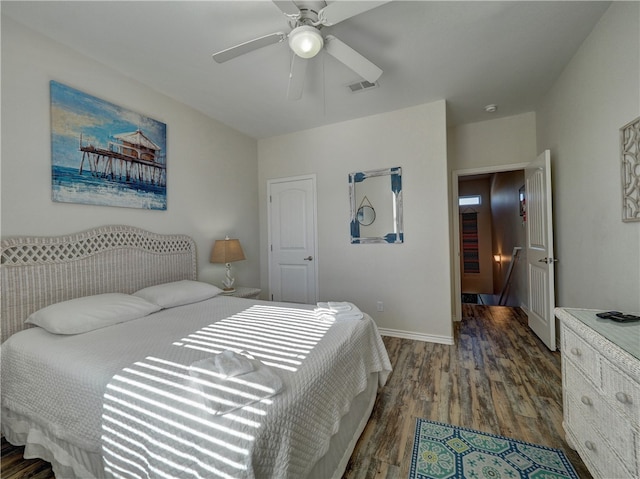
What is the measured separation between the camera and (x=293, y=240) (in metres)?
4.06

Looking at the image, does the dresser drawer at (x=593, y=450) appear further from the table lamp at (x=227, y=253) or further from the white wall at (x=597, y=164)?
the table lamp at (x=227, y=253)

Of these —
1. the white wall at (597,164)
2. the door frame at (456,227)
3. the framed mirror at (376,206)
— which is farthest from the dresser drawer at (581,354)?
the door frame at (456,227)

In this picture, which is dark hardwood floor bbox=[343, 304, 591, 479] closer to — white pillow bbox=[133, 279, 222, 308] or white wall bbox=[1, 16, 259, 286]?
white pillow bbox=[133, 279, 222, 308]

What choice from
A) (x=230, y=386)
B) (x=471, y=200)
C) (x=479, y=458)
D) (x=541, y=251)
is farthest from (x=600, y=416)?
(x=471, y=200)

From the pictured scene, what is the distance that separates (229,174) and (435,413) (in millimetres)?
3369

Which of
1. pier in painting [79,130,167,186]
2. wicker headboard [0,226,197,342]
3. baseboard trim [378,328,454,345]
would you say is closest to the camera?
wicker headboard [0,226,197,342]

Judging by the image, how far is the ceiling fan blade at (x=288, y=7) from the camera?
1.49 metres

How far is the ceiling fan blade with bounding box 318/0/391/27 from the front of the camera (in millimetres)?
1406

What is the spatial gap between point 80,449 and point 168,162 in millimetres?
2417

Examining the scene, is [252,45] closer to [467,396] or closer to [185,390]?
[185,390]

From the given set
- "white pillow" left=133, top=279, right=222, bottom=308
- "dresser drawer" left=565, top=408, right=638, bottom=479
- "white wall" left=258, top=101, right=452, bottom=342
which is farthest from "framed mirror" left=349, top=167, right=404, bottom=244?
"dresser drawer" left=565, top=408, right=638, bottom=479

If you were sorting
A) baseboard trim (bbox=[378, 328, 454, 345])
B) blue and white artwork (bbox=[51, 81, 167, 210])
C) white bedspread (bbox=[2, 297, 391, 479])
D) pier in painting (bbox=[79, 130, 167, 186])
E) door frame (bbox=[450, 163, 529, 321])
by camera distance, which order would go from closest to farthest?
white bedspread (bbox=[2, 297, 391, 479]), blue and white artwork (bbox=[51, 81, 167, 210]), pier in painting (bbox=[79, 130, 167, 186]), baseboard trim (bbox=[378, 328, 454, 345]), door frame (bbox=[450, 163, 529, 321])

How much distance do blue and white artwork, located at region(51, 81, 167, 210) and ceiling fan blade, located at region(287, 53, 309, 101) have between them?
1507 millimetres

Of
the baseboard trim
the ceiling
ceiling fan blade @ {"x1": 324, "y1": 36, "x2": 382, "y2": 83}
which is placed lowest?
the baseboard trim
